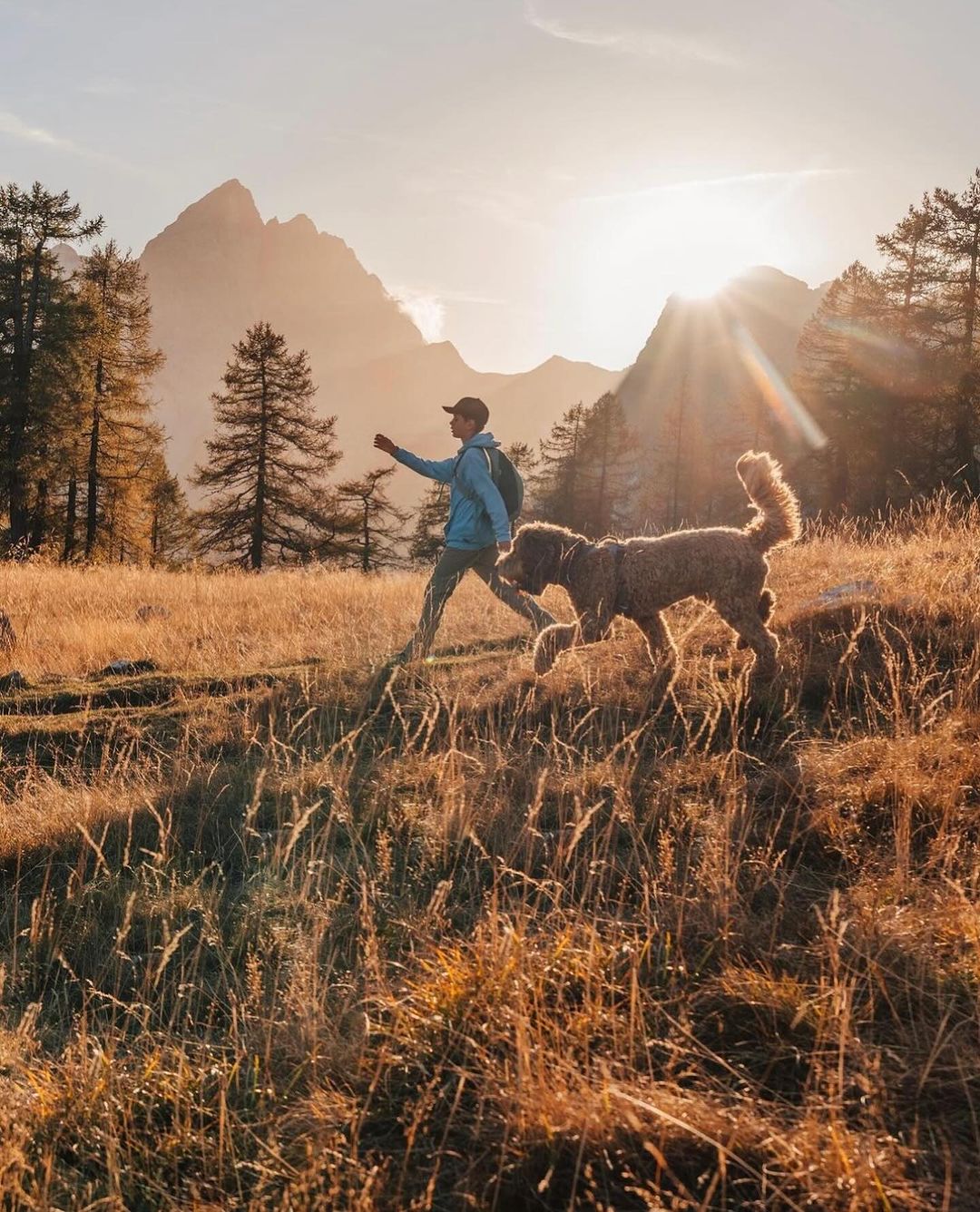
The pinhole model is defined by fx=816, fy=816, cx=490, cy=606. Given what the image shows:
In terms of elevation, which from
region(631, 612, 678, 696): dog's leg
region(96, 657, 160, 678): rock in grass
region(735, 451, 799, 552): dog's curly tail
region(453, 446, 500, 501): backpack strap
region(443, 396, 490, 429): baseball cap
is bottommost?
region(96, 657, 160, 678): rock in grass

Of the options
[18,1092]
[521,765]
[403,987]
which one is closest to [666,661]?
[521,765]

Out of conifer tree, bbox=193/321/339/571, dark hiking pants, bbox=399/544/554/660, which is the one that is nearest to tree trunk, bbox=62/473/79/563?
conifer tree, bbox=193/321/339/571

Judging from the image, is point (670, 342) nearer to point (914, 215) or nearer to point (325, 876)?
point (914, 215)

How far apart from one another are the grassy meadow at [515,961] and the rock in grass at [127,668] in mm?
2112

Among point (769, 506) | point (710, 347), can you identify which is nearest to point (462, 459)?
point (769, 506)

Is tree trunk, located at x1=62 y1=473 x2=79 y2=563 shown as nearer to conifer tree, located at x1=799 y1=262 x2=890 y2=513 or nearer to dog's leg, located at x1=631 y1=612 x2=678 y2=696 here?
dog's leg, located at x1=631 y1=612 x2=678 y2=696

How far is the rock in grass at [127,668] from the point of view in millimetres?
8547

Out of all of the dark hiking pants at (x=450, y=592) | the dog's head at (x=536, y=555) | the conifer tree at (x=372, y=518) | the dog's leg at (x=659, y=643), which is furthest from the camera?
the conifer tree at (x=372, y=518)

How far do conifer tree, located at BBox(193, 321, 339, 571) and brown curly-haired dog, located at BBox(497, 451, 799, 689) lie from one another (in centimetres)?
2599

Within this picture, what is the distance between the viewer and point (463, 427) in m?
8.14

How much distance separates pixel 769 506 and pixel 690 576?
0.83 meters

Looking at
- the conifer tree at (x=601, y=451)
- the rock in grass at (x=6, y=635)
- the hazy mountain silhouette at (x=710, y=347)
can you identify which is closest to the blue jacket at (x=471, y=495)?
the rock in grass at (x=6, y=635)

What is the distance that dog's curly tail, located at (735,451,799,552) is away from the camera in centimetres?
640

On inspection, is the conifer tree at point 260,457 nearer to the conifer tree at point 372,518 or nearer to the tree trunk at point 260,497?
the tree trunk at point 260,497
